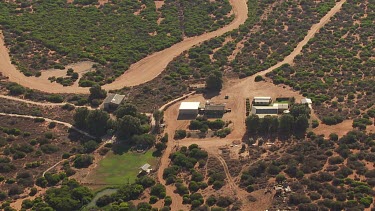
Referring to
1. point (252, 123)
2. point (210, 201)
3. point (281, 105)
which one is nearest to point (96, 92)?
point (252, 123)

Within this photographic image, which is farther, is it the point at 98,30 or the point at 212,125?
the point at 98,30

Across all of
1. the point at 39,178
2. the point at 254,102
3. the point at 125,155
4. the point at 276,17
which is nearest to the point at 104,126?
the point at 125,155

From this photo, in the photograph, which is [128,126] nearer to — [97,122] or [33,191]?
[97,122]

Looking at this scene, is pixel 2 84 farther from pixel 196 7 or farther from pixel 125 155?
pixel 196 7

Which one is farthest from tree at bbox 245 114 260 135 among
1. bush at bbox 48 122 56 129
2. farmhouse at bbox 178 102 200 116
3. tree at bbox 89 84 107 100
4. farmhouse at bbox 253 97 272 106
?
bush at bbox 48 122 56 129

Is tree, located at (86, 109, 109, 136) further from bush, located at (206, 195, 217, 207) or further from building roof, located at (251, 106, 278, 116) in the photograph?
bush, located at (206, 195, 217, 207)

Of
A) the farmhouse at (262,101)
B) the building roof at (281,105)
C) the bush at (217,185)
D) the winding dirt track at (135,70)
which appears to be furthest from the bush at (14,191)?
the building roof at (281,105)

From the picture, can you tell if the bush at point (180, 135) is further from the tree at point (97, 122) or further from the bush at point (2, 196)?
the bush at point (2, 196)
